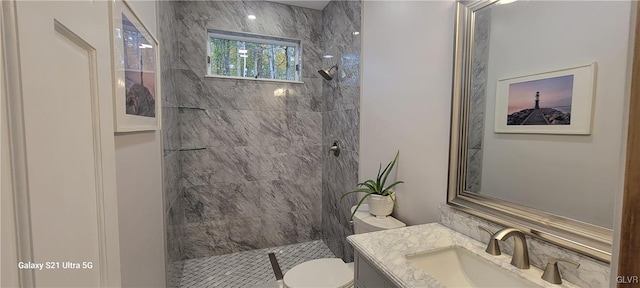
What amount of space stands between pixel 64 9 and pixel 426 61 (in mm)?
1439

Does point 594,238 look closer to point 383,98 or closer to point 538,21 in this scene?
point 538,21

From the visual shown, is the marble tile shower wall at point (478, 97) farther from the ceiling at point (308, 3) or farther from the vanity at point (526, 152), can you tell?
the ceiling at point (308, 3)

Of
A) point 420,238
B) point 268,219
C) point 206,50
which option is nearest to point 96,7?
point 420,238

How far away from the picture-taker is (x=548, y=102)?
93cm

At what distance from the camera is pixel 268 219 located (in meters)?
2.84

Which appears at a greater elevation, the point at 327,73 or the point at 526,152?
Result: the point at 327,73

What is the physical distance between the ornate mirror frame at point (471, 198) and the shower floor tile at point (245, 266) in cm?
177

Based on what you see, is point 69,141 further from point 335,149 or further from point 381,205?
point 335,149

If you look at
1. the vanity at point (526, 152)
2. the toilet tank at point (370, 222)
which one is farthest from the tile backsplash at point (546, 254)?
the toilet tank at point (370, 222)

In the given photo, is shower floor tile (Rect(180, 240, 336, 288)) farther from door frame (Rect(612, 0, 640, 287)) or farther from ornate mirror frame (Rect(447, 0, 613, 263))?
door frame (Rect(612, 0, 640, 287))

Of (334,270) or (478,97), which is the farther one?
(334,270)

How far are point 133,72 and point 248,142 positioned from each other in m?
1.65

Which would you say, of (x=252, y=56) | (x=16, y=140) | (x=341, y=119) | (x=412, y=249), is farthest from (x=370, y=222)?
(x=252, y=56)

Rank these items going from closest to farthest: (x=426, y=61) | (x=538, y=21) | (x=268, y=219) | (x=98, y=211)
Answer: (x=98, y=211), (x=538, y=21), (x=426, y=61), (x=268, y=219)
